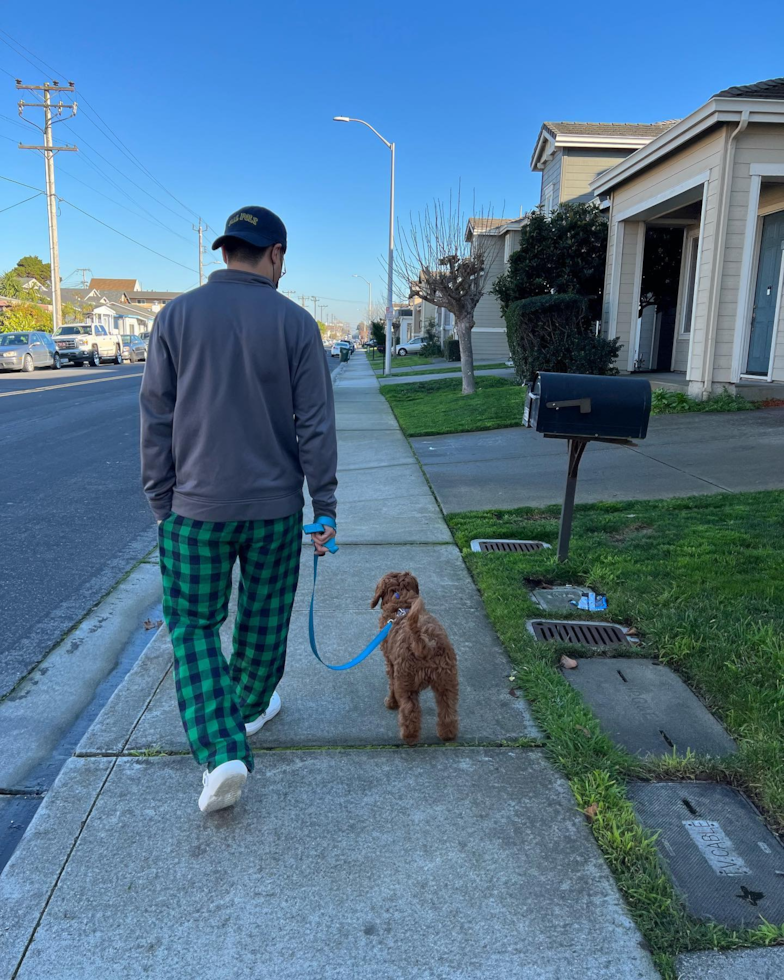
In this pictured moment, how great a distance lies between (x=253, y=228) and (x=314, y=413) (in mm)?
651

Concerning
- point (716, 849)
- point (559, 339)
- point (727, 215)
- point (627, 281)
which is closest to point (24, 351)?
point (559, 339)

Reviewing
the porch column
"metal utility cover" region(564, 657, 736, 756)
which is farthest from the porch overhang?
"metal utility cover" region(564, 657, 736, 756)

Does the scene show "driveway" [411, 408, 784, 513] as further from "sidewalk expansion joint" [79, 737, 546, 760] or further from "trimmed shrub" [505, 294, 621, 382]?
"sidewalk expansion joint" [79, 737, 546, 760]

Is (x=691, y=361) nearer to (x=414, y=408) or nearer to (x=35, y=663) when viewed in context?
(x=414, y=408)

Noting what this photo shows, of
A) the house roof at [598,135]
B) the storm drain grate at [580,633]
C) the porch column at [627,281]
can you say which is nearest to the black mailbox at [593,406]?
the storm drain grate at [580,633]

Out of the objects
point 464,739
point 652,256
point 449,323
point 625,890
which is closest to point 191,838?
point 464,739

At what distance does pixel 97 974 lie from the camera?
74.2 inches

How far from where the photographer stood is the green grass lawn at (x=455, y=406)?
1166cm

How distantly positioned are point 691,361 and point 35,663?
10066 millimetres

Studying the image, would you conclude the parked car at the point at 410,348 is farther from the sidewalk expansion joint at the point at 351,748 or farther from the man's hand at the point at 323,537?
the man's hand at the point at 323,537

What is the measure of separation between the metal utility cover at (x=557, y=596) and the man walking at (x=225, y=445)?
7.02 ft

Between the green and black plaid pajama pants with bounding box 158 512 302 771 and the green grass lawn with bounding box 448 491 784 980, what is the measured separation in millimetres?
1236

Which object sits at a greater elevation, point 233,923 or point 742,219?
point 742,219

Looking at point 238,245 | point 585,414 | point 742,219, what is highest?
point 742,219
